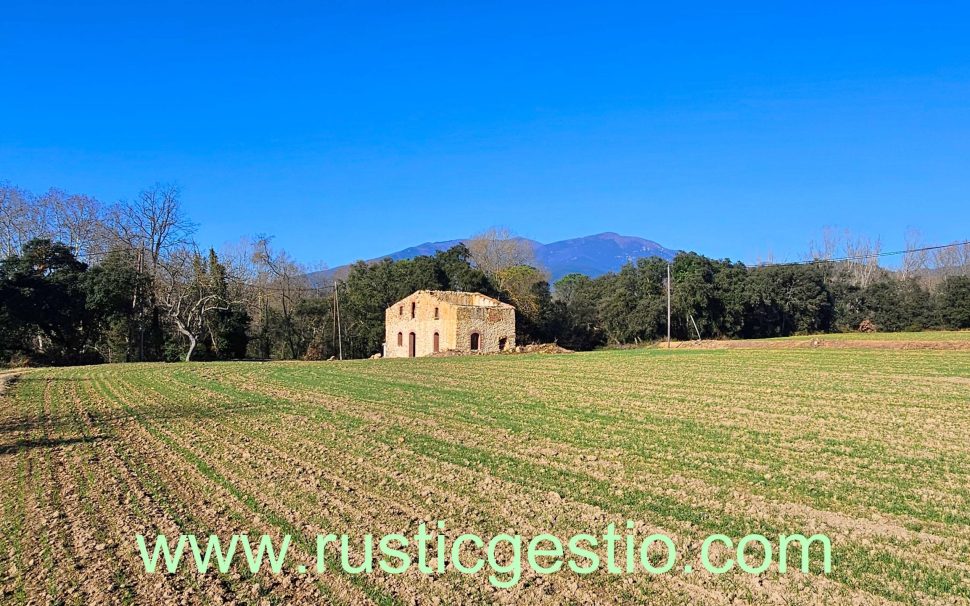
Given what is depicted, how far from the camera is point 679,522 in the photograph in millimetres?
5914

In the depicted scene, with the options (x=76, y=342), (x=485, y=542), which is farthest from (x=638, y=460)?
(x=76, y=342)

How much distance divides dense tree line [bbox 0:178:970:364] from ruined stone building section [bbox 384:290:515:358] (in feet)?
17.0

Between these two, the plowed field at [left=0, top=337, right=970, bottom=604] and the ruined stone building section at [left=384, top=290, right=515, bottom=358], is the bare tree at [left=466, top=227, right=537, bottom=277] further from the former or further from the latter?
the plowed field at [left=0, top=337, right=970, bottom=604]

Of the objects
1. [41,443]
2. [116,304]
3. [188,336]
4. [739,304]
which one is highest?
[116,304]

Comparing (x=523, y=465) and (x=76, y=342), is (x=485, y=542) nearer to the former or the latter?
(x=523, y=465)

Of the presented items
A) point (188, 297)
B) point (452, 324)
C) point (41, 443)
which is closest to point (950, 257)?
point (452, 324)

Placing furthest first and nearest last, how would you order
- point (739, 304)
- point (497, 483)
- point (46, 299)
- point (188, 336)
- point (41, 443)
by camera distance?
point (739, 304) < point (188, 336) < point (46, 299) < point (41, 443) < point (497, 483)

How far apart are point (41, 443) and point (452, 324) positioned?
93.9 feet

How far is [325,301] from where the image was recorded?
170 feet

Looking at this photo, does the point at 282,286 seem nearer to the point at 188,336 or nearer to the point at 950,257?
the point at 188,336

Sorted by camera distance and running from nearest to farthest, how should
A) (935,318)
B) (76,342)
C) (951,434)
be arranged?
(951,434), (76,342), (935,318)

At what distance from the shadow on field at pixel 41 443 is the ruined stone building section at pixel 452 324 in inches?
1087

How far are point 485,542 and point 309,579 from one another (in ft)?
5.04

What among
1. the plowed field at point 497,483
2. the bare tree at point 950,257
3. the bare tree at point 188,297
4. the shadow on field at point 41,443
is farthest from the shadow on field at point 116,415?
the bare tree at point 950,257
